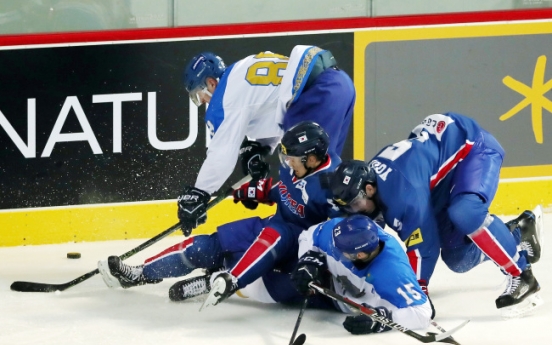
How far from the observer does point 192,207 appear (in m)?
4.55

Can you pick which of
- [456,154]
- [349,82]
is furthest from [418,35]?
[456,154]

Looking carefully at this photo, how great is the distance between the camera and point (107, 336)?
4.12 metres

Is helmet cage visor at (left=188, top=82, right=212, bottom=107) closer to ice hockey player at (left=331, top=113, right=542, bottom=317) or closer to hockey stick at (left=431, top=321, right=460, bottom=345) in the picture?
ice hockey player at (left=331, top=113, right=542, bottom=317)

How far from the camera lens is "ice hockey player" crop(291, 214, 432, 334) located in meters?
3.98

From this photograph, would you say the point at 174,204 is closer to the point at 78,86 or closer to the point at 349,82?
the point at 78,86

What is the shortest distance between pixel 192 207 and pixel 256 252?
41 centimetres

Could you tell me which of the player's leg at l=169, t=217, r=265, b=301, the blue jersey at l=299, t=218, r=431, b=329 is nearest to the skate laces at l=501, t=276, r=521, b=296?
the blue jersey at l=299, t=218, r=431, b=329

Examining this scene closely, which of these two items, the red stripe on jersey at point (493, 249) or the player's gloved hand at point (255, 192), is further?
the player's gloved hand at point (255, 192)

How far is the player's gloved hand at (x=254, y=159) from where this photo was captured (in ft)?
16.5

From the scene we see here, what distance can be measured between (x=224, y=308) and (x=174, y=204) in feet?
4.78

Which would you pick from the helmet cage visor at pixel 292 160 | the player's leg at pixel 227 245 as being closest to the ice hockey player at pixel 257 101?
the player's leg at pixel 227 245

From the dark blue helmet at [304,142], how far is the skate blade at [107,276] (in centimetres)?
107

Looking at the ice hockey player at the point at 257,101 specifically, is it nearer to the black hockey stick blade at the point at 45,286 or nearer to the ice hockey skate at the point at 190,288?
the ice hockey skate at the point at 190,288

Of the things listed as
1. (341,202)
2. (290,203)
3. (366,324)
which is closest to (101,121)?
(290,203)
